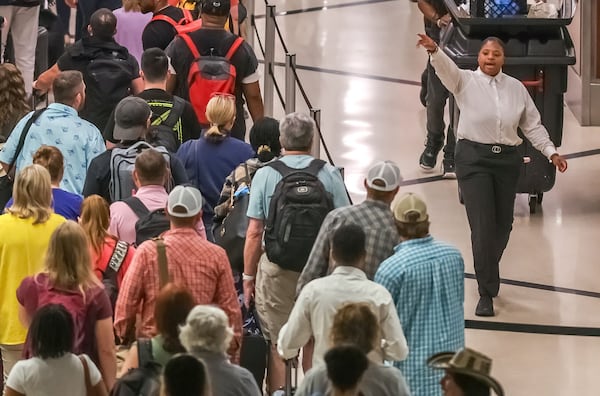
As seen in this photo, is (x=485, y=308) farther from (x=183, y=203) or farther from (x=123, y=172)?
(x=183, y=203)

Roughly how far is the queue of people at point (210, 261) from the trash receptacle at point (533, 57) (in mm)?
2345

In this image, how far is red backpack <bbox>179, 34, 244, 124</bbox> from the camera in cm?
1077

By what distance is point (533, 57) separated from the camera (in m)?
12.4

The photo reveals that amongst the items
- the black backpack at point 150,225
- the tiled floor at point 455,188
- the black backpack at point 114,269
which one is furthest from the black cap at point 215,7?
the black backpack at point 114,269

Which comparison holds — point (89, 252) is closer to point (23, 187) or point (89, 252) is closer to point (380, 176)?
point (23, 187)

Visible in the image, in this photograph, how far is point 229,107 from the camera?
9.20 m

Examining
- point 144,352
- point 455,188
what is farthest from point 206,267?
point 455,188

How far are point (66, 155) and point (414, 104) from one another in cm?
777

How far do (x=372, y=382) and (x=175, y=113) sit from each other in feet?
13.9

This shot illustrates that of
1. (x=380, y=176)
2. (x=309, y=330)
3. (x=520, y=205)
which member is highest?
(x=380, y=176)

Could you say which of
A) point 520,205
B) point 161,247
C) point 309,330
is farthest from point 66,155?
point 520,205

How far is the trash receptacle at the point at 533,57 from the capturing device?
40.5 feet

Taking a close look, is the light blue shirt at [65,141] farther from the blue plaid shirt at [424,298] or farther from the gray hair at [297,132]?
the blue plaid shirt at [424,298]

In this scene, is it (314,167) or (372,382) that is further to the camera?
(314,167)
